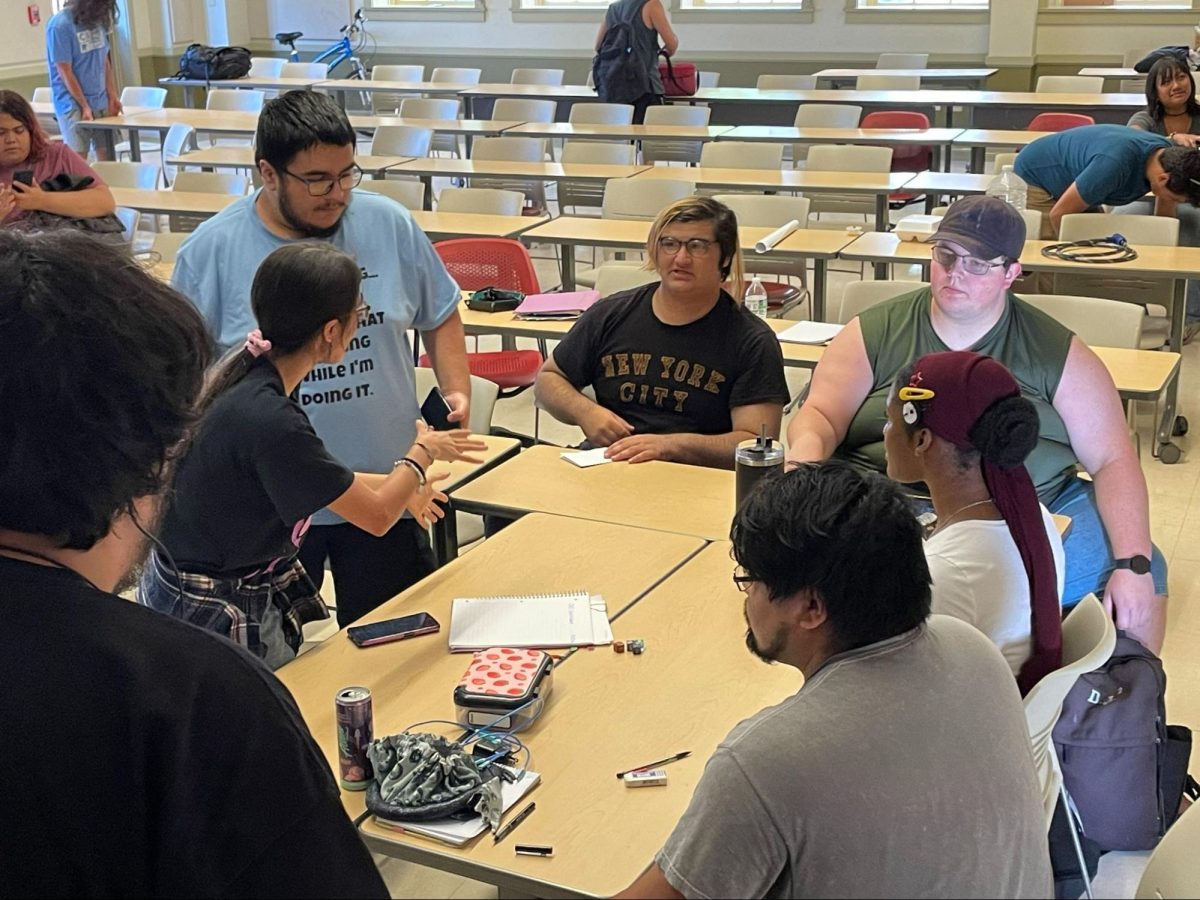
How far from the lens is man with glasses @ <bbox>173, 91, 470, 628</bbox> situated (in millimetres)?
2840

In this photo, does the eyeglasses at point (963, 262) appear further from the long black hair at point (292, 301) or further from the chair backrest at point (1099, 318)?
the long black hair at point (292, 301)

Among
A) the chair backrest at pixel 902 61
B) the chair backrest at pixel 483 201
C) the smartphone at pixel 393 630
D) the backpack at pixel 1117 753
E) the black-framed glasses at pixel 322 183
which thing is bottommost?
the backpack at pixel 1117 753

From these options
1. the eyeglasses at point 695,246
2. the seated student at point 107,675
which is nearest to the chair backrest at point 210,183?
the eyeglasses at point 695,246

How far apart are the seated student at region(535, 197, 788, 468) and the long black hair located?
4.03 feet

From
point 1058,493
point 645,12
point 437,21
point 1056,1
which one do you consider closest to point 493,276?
point 1058,493

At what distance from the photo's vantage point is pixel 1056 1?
1208cm

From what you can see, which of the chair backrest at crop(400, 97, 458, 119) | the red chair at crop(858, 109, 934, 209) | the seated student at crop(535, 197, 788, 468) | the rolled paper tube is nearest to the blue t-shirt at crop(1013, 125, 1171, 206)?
the rolled paper tube

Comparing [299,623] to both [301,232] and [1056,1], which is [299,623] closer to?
[301,232]

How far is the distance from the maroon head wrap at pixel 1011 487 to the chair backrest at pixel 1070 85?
8.44 m

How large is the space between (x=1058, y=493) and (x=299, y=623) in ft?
5.83

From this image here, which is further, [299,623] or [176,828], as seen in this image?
[299,623]

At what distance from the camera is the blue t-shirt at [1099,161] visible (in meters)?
5.93

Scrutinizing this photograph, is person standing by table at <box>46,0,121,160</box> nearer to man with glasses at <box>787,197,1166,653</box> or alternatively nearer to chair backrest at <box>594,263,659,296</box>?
chair backrest at <box>594,263,659,296</box>

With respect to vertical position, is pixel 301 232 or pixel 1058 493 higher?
pixel 301 232
